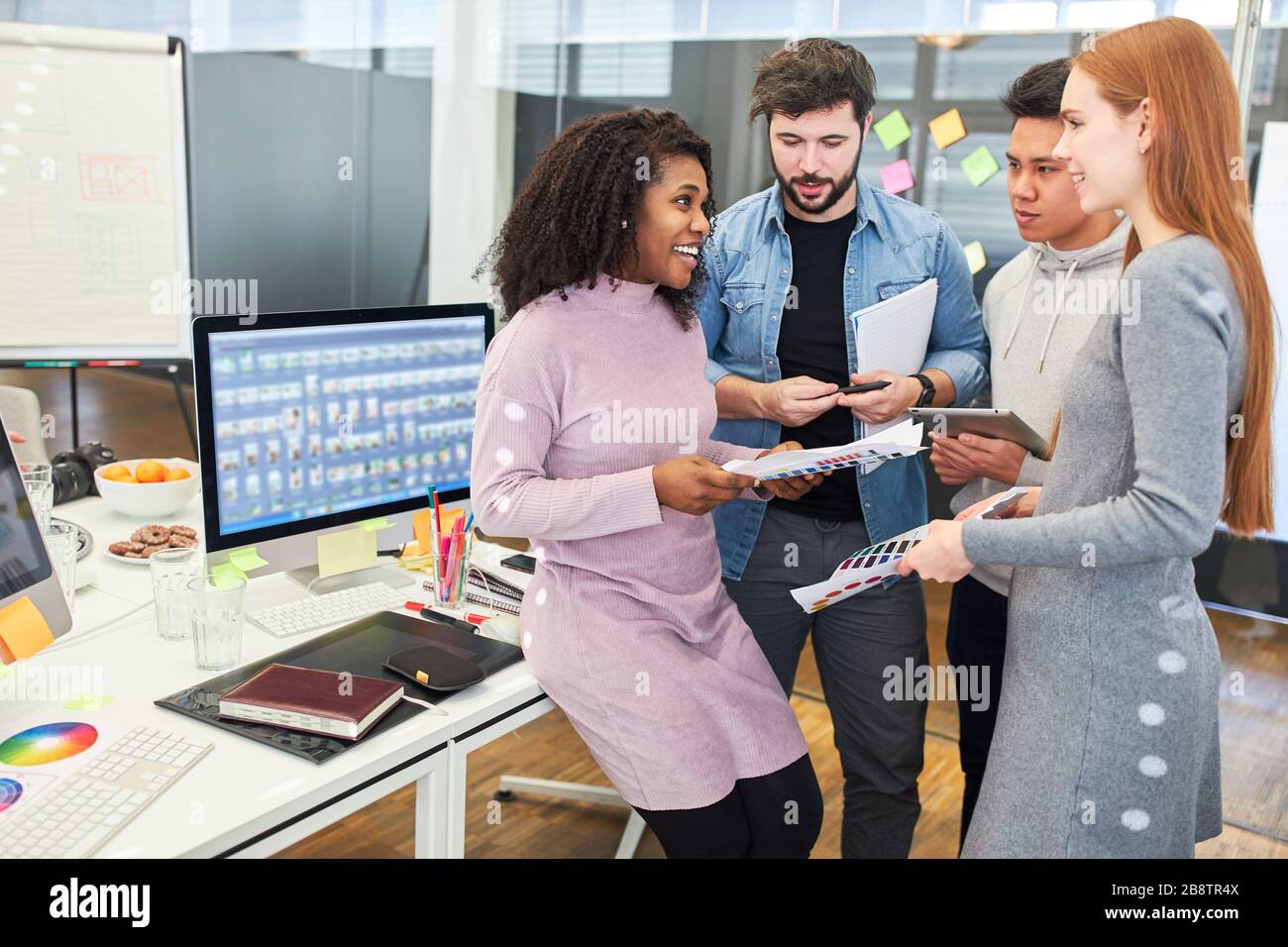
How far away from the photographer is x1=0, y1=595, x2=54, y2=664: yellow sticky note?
1460mm

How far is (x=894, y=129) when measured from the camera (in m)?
3.97

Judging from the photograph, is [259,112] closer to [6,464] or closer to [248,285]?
[248,285]

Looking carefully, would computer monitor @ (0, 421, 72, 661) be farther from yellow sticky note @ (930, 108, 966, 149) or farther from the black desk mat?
yellow sticky note @ (930, 108, 966, 149)

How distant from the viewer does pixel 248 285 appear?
4.88 meters

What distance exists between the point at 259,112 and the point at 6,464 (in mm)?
3640

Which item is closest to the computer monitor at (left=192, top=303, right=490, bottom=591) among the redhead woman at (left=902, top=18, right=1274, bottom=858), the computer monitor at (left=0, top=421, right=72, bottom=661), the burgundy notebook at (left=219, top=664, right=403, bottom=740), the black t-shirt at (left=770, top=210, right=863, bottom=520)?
the computer monitor at (left=0, top=421, right=72, bottom=661)

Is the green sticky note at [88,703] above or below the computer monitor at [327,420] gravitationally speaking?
below

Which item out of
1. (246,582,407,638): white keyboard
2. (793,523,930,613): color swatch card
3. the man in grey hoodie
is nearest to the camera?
(793,523,930,613): color swatch card

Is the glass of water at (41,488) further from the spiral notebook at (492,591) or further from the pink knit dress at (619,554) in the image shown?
the pink knit dress at (619,554)

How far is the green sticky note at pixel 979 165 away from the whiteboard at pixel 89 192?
263 centimetres

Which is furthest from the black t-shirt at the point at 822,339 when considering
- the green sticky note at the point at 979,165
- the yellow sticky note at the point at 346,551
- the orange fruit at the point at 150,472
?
the green sticky note at the point at 979,165

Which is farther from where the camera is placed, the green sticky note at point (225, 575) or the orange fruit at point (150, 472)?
the orange fruit at point (150, 472)

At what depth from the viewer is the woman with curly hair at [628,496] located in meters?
1.62

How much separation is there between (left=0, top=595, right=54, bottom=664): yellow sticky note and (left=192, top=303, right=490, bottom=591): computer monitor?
0.99 feet
